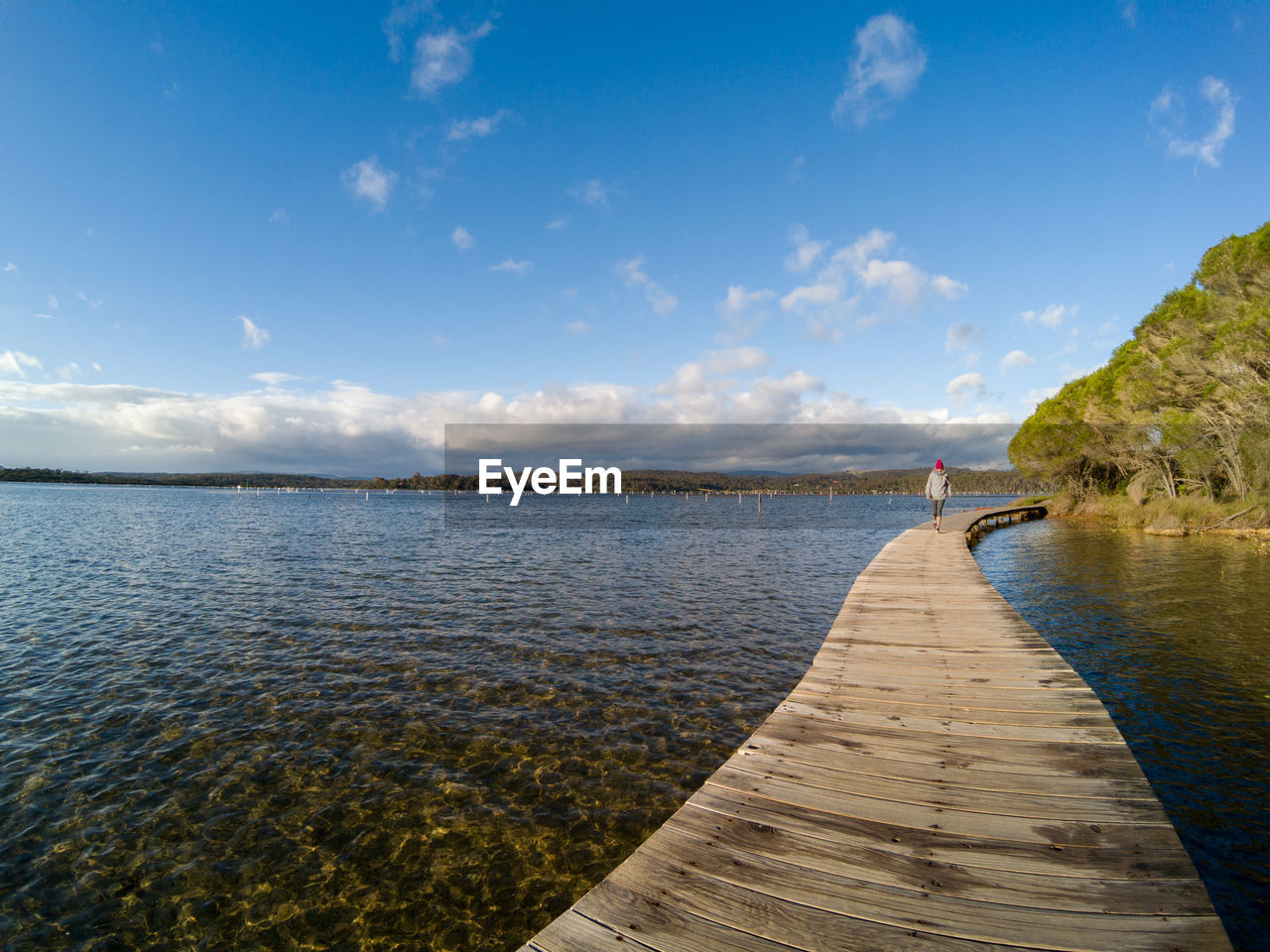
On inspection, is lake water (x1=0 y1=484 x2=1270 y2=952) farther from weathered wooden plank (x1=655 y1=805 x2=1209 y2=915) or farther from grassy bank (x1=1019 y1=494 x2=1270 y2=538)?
grassy bank (x1=1019 y1=494 x2=1270 y2=538)

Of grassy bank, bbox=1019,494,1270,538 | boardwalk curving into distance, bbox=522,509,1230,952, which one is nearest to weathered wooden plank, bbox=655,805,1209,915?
boardwalk curving into distance, bbox=522,509,1230,952

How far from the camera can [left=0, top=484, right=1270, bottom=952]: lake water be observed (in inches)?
193

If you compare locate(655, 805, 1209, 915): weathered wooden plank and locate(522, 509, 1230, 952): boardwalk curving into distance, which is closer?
locate(522, 509, 1230, 952): boardwalk curving into distance

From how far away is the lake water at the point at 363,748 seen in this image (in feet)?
16.1

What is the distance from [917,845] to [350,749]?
7251 mm

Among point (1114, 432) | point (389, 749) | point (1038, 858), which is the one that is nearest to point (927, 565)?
point (1038, 858)

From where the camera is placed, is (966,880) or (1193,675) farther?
(1193,675)

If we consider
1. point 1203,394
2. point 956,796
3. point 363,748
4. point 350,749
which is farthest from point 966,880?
point 1203,394

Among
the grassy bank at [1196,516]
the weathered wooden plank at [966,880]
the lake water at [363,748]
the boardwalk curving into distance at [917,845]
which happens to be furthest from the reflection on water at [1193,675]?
the grassy bank at [1196,516]

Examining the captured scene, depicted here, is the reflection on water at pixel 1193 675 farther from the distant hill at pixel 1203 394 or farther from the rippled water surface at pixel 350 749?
the distant hill at pixel 1203 394

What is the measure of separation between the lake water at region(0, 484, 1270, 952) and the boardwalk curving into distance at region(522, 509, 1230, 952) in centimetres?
172

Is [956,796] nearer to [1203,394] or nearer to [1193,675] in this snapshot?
[1193,675]

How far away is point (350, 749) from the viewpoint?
7.54 m

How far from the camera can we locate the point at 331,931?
4594mm
